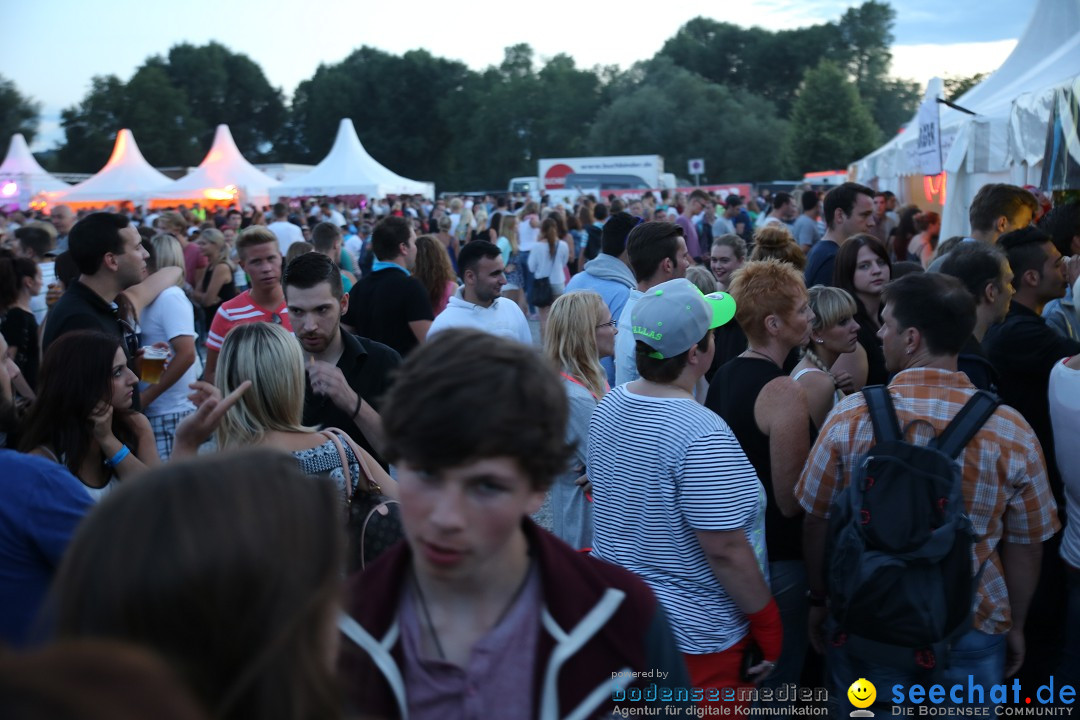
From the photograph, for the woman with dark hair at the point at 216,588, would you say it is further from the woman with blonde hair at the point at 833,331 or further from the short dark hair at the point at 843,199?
the short dark hair at the point at 843,199

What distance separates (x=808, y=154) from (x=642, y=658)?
6168cm

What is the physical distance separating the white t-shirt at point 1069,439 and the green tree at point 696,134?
6851 centimetres

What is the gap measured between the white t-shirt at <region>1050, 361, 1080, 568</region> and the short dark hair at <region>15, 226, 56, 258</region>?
919cm

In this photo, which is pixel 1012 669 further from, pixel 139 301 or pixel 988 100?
pixel 988 100

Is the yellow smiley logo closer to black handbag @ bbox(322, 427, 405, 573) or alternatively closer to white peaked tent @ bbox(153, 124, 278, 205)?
black handbag @ bbox(322, 427, 405, 573)

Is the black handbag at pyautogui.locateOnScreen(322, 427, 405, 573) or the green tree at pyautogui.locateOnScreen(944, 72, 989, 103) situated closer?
the black handbag at pyautogui.locateOnScreen(322, 427, 405, 573)

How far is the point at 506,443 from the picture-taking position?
→ 151 centimetres

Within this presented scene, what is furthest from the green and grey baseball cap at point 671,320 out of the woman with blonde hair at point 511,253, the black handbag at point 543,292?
the woman with blonde hair at point 511,253

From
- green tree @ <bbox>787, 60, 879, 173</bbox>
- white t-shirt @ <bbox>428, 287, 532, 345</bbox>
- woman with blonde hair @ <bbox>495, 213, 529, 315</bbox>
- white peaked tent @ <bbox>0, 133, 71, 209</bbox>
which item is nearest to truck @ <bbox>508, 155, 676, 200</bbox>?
green tree @ <bbox>787, 60, 879, 173</bbox>

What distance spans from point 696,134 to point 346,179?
41.0 meters

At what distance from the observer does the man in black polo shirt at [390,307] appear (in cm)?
575

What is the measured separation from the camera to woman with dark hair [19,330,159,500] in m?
3.09

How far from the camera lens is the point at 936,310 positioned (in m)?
3.00

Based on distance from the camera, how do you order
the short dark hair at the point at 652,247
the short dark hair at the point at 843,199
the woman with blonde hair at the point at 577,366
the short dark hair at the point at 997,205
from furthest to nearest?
the short dark hair at the point at 843,199 < the short dark hair at the point at 997,205 < the short dark hair at the point at 652,247 < the woman with blonde hair at the point at 577,366
